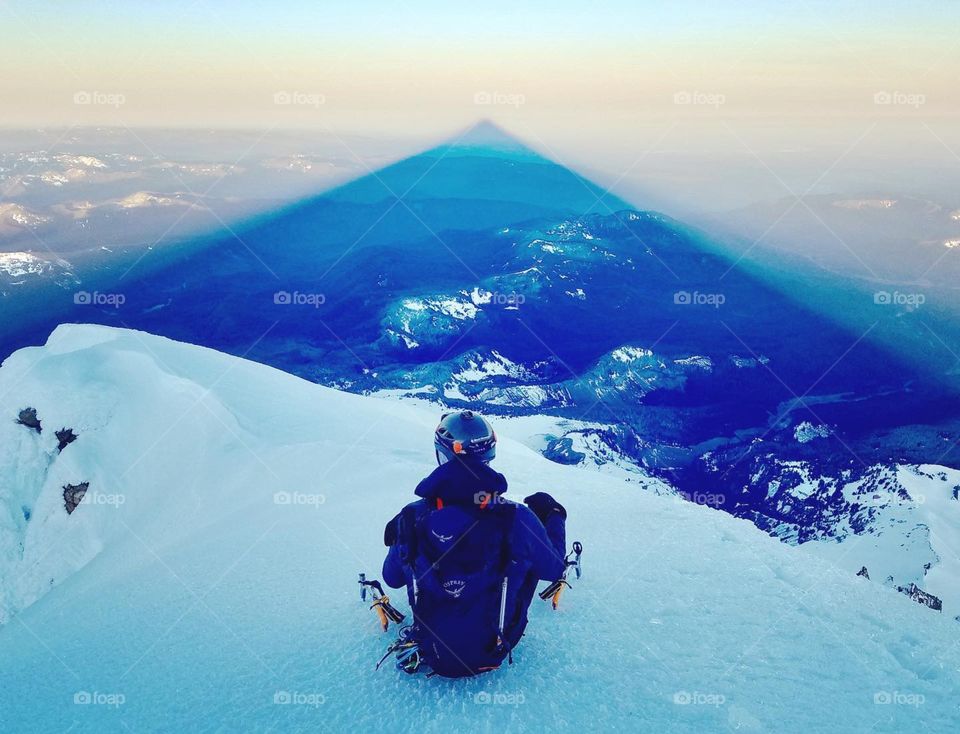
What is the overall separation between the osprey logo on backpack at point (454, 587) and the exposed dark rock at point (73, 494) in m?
11.2

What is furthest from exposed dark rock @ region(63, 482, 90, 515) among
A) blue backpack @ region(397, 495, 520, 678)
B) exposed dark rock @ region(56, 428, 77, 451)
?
blue backpack @ region(397, 495, 520, 678)

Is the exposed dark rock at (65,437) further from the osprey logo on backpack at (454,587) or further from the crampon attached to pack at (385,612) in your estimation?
the osprey logo on backpack at (454,587)

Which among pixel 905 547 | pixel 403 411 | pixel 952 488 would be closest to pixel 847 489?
pixel 952 488

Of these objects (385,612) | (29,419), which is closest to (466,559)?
(385,612)

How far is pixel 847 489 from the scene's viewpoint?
18188 centimetres

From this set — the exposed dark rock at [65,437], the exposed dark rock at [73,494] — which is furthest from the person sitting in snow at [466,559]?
the exposed dark rock at [65,437]

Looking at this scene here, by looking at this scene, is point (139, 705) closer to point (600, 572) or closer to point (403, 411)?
point (600, 572)

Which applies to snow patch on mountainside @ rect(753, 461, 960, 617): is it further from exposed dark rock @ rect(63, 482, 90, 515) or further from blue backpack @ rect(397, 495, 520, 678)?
blue backpack @ rect(397, 495, 520, 678)

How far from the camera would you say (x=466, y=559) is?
19.4ft

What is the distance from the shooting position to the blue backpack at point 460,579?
5926 mm

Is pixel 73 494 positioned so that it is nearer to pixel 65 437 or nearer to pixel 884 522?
pixel 65 437

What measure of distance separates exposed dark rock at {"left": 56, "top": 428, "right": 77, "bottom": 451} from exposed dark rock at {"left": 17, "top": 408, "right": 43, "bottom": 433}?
861mm

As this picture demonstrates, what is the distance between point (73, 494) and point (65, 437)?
237 centimetres

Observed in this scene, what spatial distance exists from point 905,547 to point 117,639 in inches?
5978
